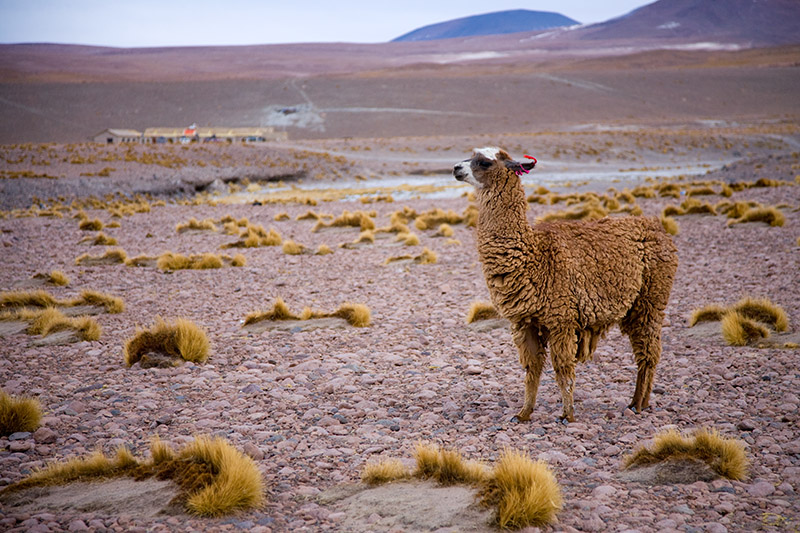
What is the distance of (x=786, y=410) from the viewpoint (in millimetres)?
4570

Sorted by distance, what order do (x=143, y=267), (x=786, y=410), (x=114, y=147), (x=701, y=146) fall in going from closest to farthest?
(x=786, y=410), (x=143, y=267), (x=114, y=147), (x=701, y=146)

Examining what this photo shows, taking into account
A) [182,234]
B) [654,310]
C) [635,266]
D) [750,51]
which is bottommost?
[182,234]

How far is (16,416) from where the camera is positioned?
176 inches

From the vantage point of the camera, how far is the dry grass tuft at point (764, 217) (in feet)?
44.4

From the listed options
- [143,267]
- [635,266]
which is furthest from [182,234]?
[635,266]

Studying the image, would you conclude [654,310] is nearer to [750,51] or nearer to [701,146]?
[701,146]

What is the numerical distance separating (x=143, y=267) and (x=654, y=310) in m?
10.7

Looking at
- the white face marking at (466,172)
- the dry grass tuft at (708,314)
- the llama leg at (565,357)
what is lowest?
the dry grass tuft at (708,314)

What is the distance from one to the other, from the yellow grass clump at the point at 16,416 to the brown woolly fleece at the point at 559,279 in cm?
359

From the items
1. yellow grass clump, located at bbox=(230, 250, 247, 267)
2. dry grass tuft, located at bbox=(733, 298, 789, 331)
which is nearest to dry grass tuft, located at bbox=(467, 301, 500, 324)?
dry grass tuft, located at bbox=(733, 298, 789, 331)

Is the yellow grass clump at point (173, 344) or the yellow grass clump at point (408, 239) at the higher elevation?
the yellow grass clump at point (173, 344)

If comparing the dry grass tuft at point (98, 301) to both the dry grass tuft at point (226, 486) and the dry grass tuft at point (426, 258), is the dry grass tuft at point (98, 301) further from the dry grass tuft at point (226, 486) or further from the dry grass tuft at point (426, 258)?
the dry grass tuft at point (426, 258)

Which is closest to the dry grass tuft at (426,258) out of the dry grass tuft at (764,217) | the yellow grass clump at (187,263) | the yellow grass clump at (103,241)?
the yellow grass clump at (187,263)

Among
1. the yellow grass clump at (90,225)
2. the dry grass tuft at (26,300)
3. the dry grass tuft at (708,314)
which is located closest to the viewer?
the dry grass tuft at (708,314)
